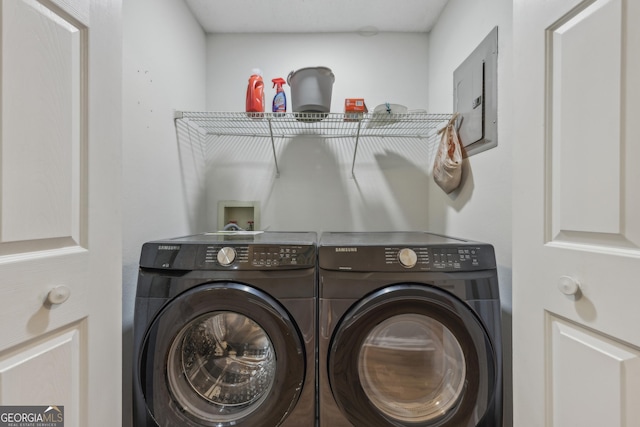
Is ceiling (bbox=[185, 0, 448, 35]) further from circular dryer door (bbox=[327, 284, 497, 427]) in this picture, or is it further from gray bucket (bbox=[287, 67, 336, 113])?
circular dryer door (bbox=[327, 284, 497, 427])

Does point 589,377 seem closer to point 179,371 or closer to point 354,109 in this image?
point 179,371

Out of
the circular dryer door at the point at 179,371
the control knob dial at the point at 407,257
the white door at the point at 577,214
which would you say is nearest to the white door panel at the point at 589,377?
the white door at the point at 577,214

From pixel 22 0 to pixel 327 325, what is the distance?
1.15 m

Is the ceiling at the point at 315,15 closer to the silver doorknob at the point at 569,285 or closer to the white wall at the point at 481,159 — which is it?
the white wall at the point at 481,159

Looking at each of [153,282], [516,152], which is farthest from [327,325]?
[516,152]

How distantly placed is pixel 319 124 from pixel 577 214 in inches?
55.2

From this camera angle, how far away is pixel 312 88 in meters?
1.43

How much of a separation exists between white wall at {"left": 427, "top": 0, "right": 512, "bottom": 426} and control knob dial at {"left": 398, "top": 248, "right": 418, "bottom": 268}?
43cm

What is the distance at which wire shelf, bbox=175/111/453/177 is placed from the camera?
4.90 feet

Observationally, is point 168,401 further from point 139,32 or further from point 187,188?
point 139,32

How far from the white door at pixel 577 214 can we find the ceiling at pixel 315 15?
3.57 feet

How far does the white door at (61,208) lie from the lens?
541mm

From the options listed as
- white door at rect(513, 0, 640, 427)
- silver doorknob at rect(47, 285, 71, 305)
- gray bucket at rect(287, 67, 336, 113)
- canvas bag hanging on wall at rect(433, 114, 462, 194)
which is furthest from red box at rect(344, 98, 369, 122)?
silver doorknob at rect(47, 285, 71, 305)

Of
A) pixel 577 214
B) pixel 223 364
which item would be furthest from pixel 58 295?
pixel 577 214
